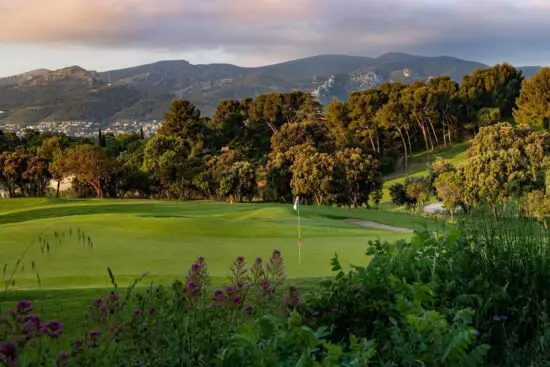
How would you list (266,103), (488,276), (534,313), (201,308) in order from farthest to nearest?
(266,103) → (488,276) → (534,313) → (201,308)

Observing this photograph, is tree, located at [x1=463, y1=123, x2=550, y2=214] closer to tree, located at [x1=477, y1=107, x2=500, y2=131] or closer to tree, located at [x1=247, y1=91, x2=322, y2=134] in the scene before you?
tree, located at [x1=477, y1=107, x2=500, y2=131]

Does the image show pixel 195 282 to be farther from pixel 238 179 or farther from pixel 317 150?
pixel 317 150

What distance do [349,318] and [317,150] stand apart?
2145 inches

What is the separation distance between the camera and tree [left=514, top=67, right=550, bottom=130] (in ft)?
234

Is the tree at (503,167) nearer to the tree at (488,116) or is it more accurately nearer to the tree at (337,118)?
the tree at (488,116)

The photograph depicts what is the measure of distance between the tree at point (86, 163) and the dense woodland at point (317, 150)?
116mm

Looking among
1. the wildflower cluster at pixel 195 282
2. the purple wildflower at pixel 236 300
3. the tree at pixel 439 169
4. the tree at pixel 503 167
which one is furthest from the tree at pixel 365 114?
the purple wildflower at pixel 236 300

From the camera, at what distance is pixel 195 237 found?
19375 mm

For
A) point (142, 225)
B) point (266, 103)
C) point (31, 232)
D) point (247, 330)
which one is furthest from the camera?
point (266, 103)

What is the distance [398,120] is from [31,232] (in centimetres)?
5962

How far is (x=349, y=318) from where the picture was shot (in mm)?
5531

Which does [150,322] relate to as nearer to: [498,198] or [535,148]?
[498,198]

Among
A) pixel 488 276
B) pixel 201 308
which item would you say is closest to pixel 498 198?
pixel 488 276

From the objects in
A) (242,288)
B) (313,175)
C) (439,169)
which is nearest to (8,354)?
(242,288)
